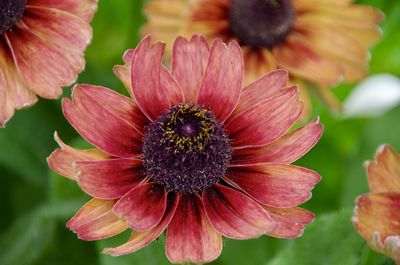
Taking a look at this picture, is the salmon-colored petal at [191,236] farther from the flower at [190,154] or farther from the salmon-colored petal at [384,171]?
the salmon-colored petal at [384,171]

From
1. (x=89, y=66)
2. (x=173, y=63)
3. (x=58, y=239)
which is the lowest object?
(x=58, y=239)

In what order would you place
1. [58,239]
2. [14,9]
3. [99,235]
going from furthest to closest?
[58,239], [14,9], [99,235]

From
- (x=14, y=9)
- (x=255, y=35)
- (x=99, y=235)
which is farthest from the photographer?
(x=255, y=35)

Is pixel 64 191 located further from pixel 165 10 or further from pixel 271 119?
pixel 271 119

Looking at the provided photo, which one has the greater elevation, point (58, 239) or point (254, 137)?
point (254, 137)

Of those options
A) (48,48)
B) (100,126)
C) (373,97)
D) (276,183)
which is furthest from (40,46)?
(373,97)

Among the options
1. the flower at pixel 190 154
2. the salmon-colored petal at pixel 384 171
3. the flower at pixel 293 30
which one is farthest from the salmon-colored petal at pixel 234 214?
the flower at pixel 293 30

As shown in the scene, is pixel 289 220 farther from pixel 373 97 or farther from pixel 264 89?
pixel 373 97

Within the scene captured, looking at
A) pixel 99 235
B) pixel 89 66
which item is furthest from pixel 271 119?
pixel 89 66
